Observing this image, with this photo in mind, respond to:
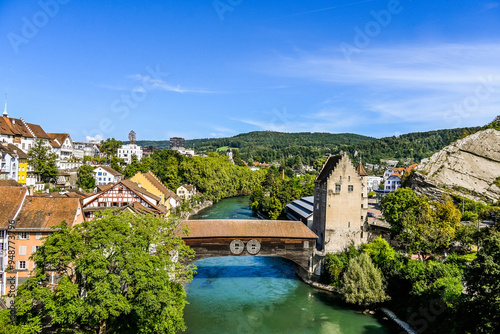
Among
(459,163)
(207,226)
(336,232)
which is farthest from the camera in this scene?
(459,163)

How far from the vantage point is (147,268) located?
15.0 metres

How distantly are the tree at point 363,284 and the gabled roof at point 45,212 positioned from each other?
1893 cm

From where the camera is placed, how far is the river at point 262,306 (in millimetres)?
21188

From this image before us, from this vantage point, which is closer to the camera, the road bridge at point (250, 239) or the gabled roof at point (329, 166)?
the road bridge at point (250, 239)

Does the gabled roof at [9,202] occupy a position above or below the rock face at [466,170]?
below

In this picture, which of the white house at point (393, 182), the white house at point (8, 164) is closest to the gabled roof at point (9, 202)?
the white house at point (8, 164)

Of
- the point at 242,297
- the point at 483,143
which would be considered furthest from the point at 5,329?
the point at 483,143

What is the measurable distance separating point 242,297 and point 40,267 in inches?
572

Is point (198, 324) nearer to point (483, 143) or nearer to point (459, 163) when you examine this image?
point (459, 163)

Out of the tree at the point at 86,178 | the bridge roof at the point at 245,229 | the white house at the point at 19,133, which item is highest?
the white house at the point at 19,133

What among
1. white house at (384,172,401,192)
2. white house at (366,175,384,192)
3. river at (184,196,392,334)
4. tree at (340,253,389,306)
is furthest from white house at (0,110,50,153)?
white house at (366,175,384,192)

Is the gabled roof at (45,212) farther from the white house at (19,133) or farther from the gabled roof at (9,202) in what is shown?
the white house at (19,133)

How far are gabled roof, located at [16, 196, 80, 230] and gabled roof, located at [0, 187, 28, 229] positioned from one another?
0.38 m

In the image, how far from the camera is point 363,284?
23.5 metres
